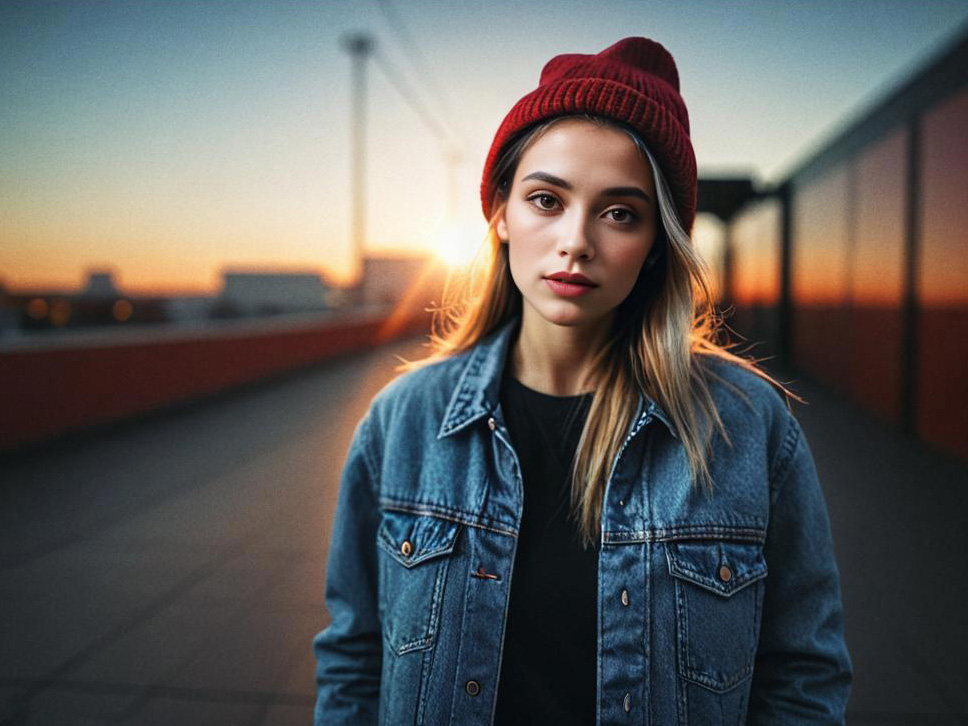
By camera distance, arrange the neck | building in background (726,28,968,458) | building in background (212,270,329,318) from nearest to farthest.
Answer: the neck, building in background (726,28,968,458), building in background (212,270,329,318)

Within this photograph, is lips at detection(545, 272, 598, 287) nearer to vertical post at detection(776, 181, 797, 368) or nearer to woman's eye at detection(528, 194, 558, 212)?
woman's eye at detection(528, 194, 558, 212)

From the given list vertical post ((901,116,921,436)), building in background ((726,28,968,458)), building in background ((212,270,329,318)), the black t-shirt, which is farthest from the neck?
building in background ((212,270,329,318))

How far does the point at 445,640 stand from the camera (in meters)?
1.30

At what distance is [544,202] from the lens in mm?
1364

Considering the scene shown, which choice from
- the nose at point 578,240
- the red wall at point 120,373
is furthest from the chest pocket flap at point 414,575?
the red wall at point 120,373

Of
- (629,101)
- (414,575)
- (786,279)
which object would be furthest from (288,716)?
(786,279)

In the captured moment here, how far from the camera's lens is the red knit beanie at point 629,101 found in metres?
1.29

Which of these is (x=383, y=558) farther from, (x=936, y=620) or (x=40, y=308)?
(x=40, y=308)

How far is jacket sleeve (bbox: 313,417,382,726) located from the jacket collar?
194 millimetres

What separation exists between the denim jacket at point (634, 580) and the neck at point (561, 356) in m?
0.14

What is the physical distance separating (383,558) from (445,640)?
21cm

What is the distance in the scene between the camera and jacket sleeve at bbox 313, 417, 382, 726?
4.57 feet

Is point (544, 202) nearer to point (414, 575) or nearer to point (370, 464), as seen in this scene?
point (370, 464)

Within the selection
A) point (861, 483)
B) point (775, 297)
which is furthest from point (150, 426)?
point (775, 297)
